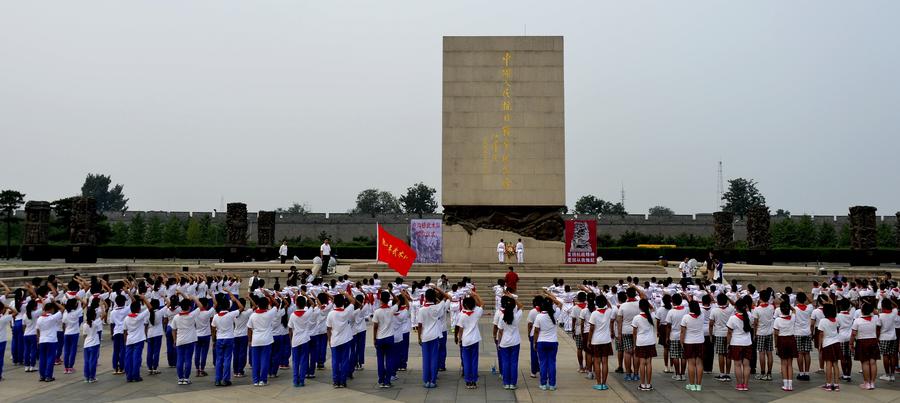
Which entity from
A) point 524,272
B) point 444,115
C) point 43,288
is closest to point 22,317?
point 43,288

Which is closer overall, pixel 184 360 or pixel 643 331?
pixel 643 331

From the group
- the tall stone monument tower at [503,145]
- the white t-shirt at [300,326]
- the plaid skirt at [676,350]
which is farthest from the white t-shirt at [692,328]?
the tall stone monument tower at [503,145]

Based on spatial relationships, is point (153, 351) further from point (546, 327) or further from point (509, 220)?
point (509, 220)

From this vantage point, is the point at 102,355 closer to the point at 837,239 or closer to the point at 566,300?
the point at 566,300

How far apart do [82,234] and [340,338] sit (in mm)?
29727

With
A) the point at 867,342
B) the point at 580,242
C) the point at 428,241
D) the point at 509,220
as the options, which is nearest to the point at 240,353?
the point at 867,342

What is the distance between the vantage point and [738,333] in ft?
30.7

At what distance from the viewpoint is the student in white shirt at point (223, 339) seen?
9.53 m

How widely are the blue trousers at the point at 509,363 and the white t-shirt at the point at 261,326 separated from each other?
362cm

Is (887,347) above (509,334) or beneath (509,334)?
beneath

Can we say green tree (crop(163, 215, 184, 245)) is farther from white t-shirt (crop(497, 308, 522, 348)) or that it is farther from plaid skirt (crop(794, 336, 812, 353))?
plaid skirt (crop(794, 336, 812, 353))

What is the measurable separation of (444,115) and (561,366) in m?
19.8

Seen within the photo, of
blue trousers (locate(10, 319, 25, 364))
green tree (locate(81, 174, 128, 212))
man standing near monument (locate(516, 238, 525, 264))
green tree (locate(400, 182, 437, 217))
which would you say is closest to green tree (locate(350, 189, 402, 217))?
green tree (locate(400, 182, 437, 217))

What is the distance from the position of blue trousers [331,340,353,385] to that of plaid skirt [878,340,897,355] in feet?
28.8
